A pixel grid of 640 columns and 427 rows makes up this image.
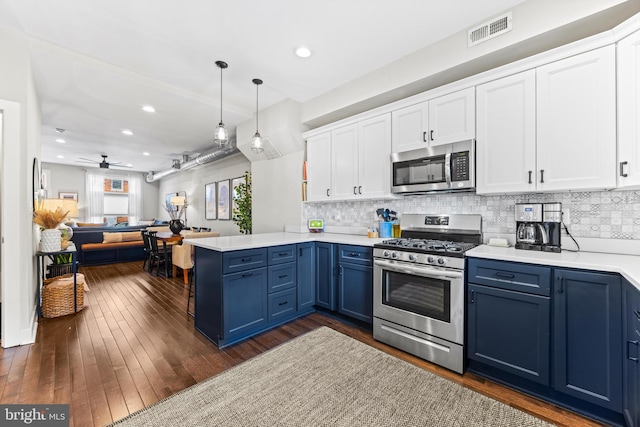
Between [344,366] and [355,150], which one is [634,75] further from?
[344,366]

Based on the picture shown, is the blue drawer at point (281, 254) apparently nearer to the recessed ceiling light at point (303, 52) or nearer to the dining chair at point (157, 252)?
the recessed ceiling light at point (303, 52)

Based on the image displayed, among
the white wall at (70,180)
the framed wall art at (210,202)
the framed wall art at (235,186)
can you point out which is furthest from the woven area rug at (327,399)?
the white wall at (70,180)

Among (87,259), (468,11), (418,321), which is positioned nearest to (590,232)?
(418,321)

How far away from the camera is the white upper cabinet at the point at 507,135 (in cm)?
211

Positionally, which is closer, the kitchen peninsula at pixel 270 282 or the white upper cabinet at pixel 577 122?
the white upper cabinet at pixel 577 122

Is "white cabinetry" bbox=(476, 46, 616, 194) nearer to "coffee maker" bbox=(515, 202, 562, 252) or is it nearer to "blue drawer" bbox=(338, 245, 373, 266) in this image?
"coffee maker" bbox=(515, 202, 562, 252)

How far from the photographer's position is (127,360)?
7.55 feet

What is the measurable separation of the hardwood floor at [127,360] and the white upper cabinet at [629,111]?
1.59 metres

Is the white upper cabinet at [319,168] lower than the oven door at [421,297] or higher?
higher

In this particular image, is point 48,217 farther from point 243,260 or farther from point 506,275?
point 506,275

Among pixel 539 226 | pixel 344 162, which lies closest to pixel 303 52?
pixel 344 162

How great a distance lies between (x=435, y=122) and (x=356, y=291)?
6.21 feet

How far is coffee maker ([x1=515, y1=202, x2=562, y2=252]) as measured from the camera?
207 centimetres

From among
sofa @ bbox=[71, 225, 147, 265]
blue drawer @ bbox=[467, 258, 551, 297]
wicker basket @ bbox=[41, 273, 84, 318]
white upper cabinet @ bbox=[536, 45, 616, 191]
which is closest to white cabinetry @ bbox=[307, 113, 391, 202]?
blue drawer @ bbox=[467, 258, 551, 297]
